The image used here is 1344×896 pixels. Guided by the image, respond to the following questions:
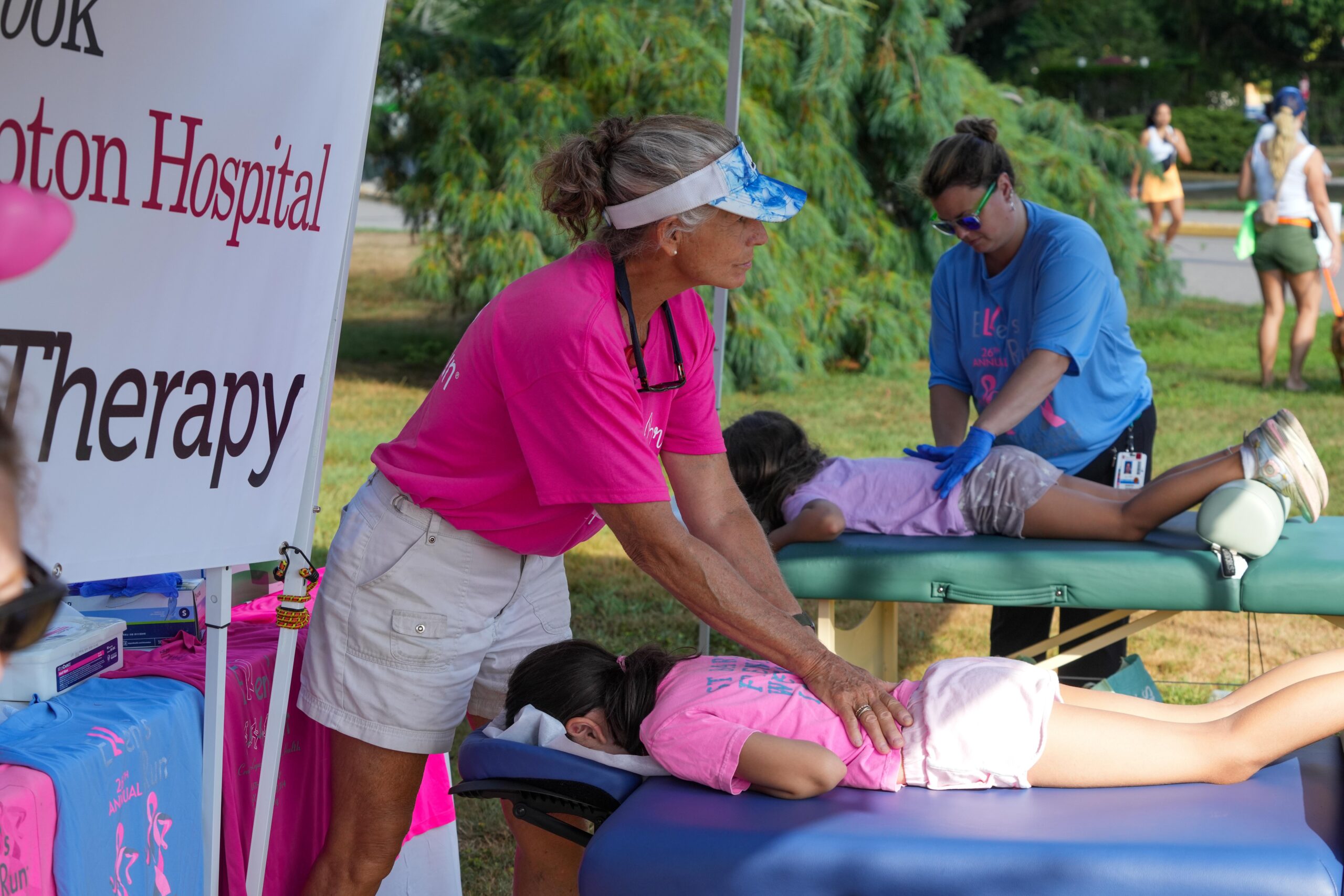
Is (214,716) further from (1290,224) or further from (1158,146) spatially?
(1158,146)

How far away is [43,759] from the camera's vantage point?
1.65 meters

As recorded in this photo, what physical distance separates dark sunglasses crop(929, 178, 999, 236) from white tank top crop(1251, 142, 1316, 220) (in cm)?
503

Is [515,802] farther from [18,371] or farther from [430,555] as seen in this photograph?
[18,371]

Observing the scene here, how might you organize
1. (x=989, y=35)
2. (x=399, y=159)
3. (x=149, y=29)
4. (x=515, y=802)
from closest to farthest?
1. (x=149, y=29)
2. (x=515, y=802)
3. (x=399, y=159)
4. (x=989, y=35)

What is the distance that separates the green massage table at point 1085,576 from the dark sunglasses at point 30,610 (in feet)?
7.31

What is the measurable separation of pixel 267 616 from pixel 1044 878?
149 cm

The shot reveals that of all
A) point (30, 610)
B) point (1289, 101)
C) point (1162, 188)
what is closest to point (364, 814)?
point (30, 610)

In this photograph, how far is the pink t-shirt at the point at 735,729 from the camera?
188cm

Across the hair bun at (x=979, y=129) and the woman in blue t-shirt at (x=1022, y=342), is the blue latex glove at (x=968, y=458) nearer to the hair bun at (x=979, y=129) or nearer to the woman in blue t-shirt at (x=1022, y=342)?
the woman in blue t-shirt at (x=1022, y=342)

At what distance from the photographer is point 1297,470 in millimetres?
3033

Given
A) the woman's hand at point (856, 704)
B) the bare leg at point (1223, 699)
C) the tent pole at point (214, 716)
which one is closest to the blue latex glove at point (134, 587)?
the tent pole at point (214, 716)

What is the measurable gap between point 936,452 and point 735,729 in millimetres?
1647

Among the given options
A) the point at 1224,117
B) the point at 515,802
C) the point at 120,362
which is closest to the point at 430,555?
the point at 515,802

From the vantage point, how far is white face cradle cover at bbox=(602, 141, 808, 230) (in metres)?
1.81
